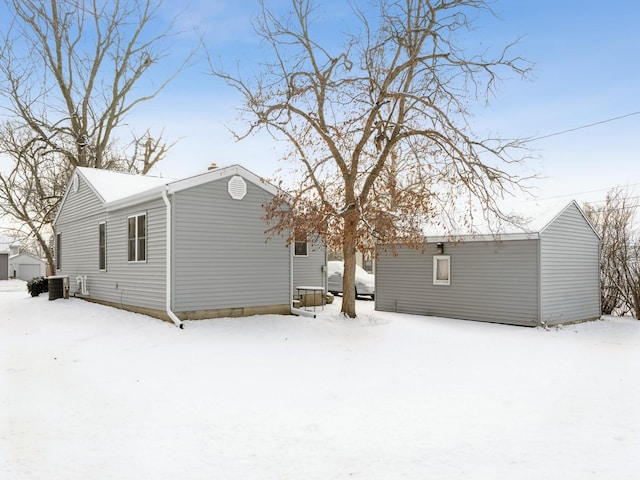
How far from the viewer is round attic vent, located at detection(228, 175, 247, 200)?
12.2 meters

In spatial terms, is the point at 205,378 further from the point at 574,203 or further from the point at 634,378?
the point at 574,203

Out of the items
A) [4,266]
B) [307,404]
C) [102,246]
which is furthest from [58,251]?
[4,266]

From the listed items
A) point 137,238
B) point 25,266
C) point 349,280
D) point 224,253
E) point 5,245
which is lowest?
point 25,266

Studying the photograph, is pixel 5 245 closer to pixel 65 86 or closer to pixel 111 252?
pixel 65 86

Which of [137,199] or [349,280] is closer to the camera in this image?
[137,199]

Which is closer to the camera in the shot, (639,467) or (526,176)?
(639,467)

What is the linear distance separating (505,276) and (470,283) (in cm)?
108

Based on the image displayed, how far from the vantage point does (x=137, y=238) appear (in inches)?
499

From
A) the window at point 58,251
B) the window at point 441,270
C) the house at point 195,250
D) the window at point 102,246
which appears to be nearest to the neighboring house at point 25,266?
the window at point 58,251

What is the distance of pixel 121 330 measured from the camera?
11008 mm

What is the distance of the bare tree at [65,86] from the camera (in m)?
24.3

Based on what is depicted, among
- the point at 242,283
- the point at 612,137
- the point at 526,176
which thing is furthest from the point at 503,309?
the point at 612,137

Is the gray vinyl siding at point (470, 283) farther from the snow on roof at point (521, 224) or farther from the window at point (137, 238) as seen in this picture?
the window at point (137, 238)

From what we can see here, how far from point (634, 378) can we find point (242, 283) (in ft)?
27.9
